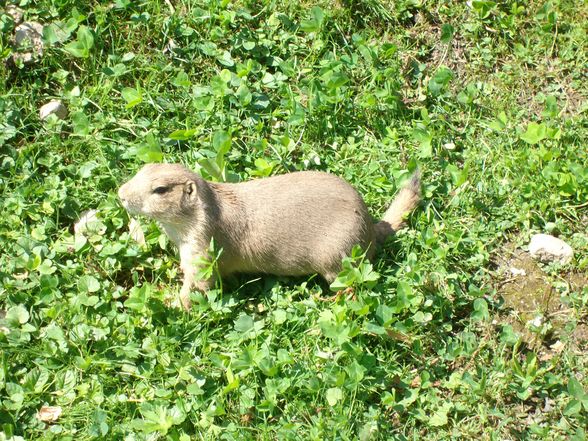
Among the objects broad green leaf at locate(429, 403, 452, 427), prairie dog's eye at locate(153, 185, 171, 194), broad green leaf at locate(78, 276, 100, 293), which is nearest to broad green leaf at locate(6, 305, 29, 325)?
broad green leaf at locate(78, 276, 100, 293)

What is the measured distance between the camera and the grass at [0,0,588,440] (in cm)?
439

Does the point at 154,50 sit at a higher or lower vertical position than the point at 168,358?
higher

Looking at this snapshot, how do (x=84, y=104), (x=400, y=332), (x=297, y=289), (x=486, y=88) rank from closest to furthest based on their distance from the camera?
(x=400, y=332)
(x=297, y=289)
(x=84, y=104)
(x=486, y=88)

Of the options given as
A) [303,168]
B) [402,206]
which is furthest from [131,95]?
[402,206]

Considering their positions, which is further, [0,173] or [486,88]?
[486,88]

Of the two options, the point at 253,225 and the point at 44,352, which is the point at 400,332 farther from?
the point at 44,352

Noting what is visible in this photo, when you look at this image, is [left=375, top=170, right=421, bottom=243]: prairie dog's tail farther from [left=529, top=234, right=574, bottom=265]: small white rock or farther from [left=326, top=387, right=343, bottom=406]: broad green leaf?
[left=326, top=387, right=343, bottom=406]: broad green leaf

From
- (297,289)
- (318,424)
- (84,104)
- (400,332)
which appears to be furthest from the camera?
(84,104)

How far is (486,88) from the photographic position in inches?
228

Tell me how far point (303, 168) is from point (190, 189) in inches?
38.5

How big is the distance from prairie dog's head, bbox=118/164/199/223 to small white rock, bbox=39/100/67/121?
1.02 m

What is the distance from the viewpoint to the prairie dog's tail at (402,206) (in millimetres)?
5008

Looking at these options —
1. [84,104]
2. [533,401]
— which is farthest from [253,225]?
[533,401]

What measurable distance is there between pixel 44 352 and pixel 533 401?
280 cm
